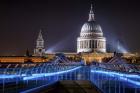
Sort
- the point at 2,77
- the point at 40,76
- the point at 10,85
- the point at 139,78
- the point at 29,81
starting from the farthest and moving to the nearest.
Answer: the point at 40,76 < the point at 29,81 < the point at 10,85 < the point at 2,77 < the point at 139,78

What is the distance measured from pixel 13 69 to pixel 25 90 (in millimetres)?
2042

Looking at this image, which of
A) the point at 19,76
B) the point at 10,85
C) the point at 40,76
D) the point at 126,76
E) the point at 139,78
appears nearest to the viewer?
the point at 139,78

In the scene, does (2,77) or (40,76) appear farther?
(40,76)

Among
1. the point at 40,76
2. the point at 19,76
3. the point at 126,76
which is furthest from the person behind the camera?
the point at 40,76

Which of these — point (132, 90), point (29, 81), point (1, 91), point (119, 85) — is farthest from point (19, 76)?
point (132, 90)

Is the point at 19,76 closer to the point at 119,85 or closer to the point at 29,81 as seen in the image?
the point at 29,81

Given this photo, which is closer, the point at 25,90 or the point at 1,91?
the point at 1,91

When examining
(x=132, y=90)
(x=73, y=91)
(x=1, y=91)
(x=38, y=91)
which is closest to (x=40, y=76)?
(x=73, y=91)

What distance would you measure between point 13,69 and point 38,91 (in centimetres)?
256

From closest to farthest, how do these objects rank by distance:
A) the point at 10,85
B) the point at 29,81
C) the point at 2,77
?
the point at 2,77 → the point at 10,85 → the point at 29,81

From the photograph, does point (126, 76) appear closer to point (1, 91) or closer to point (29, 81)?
point (1, 91)

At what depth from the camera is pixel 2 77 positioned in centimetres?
2589

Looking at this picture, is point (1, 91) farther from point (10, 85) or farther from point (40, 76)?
point (40, 76)

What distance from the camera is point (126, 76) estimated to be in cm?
2330
